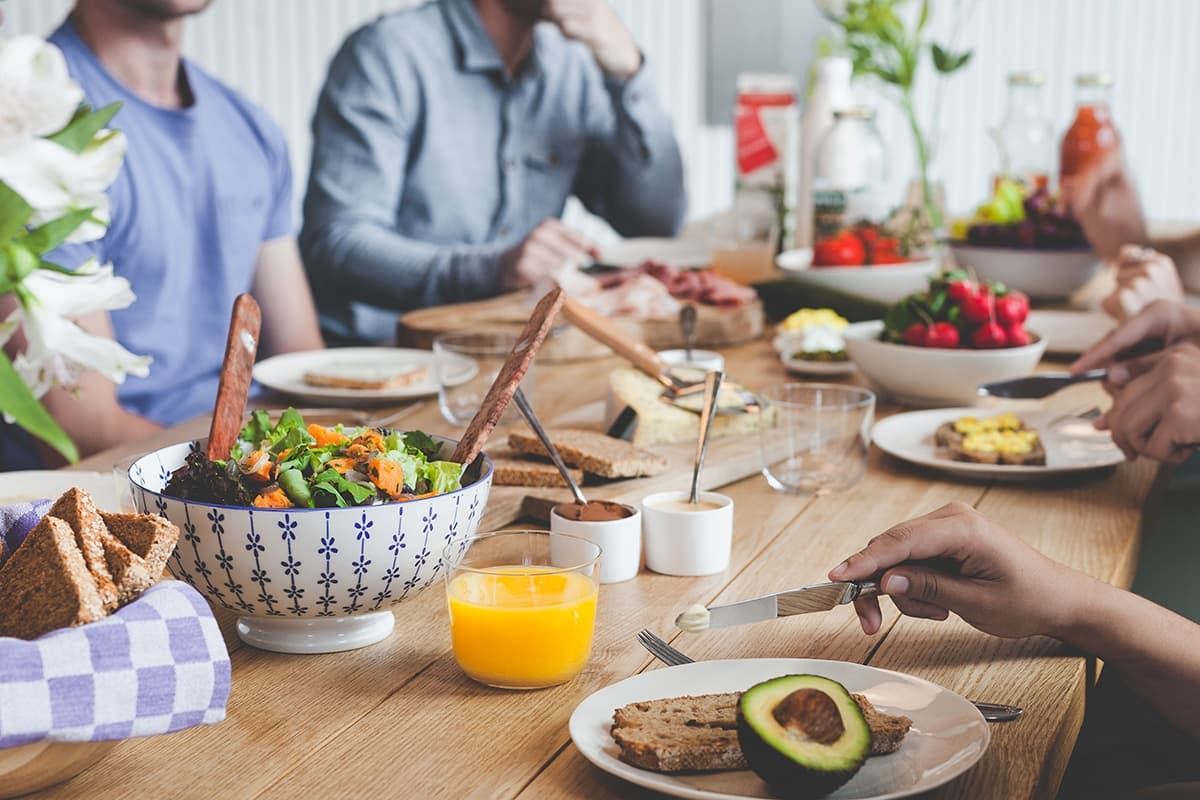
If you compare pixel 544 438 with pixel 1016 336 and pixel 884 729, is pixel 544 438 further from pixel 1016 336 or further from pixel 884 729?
pixel 1016 336

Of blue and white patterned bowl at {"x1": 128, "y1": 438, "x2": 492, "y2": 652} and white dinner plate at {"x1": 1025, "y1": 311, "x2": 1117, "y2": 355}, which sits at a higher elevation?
blue and white patterned bowl at {"x1": 128, "y1": 438, "x2": 492, "y2": 652}

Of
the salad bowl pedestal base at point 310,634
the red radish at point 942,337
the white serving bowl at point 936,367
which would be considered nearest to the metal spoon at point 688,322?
the white serving bowl at point 936,367

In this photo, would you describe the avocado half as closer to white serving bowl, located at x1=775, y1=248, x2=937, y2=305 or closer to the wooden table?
the wooden table

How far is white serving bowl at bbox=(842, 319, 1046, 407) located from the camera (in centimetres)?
176

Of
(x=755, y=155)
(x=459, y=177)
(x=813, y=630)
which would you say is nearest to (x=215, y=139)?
(x=459, y=177)

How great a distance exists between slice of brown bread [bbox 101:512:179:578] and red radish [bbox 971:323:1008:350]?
1.27 m

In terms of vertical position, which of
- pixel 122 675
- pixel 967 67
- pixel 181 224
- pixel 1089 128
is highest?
pixel 967 67

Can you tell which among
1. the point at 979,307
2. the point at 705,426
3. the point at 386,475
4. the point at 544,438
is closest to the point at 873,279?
the point at 979,307

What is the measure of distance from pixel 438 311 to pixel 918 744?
63.8 inches

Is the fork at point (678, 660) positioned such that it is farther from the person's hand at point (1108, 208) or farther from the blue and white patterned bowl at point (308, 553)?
the person's hand at point (1108, 208)

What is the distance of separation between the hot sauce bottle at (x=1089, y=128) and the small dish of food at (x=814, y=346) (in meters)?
1.20

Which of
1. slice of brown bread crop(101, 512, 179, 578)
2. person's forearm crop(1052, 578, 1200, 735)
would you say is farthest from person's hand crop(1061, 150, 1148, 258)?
slice of brown bread crop(101, 512, 179, 578)

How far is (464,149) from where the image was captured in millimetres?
3275

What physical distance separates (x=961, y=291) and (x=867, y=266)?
586 mm
